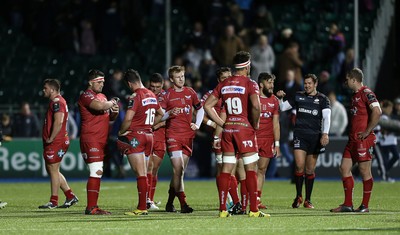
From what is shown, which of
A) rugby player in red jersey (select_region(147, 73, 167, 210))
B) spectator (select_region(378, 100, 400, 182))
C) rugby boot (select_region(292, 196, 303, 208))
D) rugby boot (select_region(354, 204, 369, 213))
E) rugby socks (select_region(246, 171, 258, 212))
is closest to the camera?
rugby socks (select_region(246, 171, 258, 212))

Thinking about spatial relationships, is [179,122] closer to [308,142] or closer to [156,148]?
[156,148]

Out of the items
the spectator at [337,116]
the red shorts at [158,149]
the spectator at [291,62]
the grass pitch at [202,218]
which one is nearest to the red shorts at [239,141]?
the grass pitch at [202,218]

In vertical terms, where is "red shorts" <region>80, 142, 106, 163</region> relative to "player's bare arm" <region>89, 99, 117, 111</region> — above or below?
below

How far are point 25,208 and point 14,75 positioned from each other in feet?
49.0

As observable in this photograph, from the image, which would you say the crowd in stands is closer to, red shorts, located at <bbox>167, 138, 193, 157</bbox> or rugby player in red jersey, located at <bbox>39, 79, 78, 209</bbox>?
rugby player in red jersey, located at <bbox>39, 79, 78, 209</bbox>

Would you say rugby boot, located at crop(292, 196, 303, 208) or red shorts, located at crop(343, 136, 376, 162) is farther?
rugby boot, located at crop(292, 196, 303, 208)

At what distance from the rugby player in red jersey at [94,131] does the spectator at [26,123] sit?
11.7m

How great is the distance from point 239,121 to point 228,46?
14.4 m

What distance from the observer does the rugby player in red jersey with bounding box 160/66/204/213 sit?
17.2m

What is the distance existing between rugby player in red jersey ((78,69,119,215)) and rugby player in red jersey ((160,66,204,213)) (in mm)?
895

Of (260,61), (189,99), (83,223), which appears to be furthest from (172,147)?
(260,61)

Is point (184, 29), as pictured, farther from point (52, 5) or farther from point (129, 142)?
point (129, 142)

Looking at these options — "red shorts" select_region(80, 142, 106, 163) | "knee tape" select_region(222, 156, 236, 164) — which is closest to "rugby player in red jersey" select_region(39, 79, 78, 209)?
"red shorts" select_region(80, 142, 106, 163)

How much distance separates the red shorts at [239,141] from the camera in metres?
15.6
